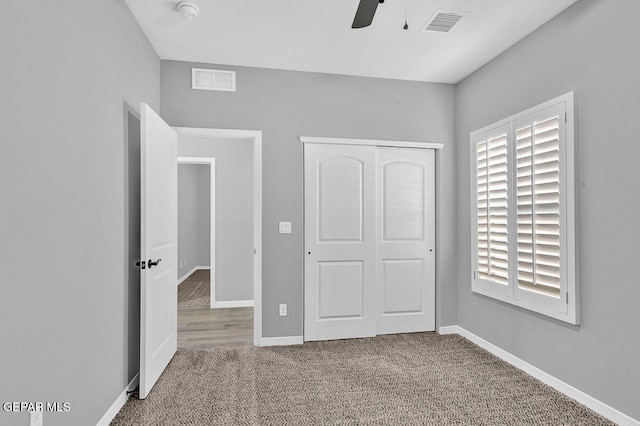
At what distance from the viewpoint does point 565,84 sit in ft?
8.43

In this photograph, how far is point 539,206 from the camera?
8.92 feet

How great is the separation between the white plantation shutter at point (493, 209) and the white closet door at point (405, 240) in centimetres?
59

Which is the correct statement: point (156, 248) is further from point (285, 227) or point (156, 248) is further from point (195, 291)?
point (195, 291)

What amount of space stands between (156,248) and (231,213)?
2436 mm

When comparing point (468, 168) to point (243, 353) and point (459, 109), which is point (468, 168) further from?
point (243, 353)

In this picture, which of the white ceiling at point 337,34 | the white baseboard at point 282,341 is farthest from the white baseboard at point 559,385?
the white ceiling at point 337,34

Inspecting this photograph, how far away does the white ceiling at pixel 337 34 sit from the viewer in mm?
2523

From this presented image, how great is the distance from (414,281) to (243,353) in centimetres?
194

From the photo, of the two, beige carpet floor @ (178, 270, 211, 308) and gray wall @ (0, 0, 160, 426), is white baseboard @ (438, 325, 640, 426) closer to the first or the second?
gray wall @ (0, 0, 160, 426)

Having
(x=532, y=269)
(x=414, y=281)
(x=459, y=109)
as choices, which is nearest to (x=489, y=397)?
(x=532, y=269)

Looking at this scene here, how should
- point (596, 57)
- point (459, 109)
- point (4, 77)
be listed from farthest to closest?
point (459, 109) < point (596, 57) < point (4, 77)

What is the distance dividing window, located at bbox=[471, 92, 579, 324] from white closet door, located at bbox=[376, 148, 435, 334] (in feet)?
1.80

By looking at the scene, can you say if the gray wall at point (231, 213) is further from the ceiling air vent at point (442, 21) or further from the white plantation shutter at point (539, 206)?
the white plantation shutter at point (539, 206)

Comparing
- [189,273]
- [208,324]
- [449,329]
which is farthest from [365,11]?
[189,273]
